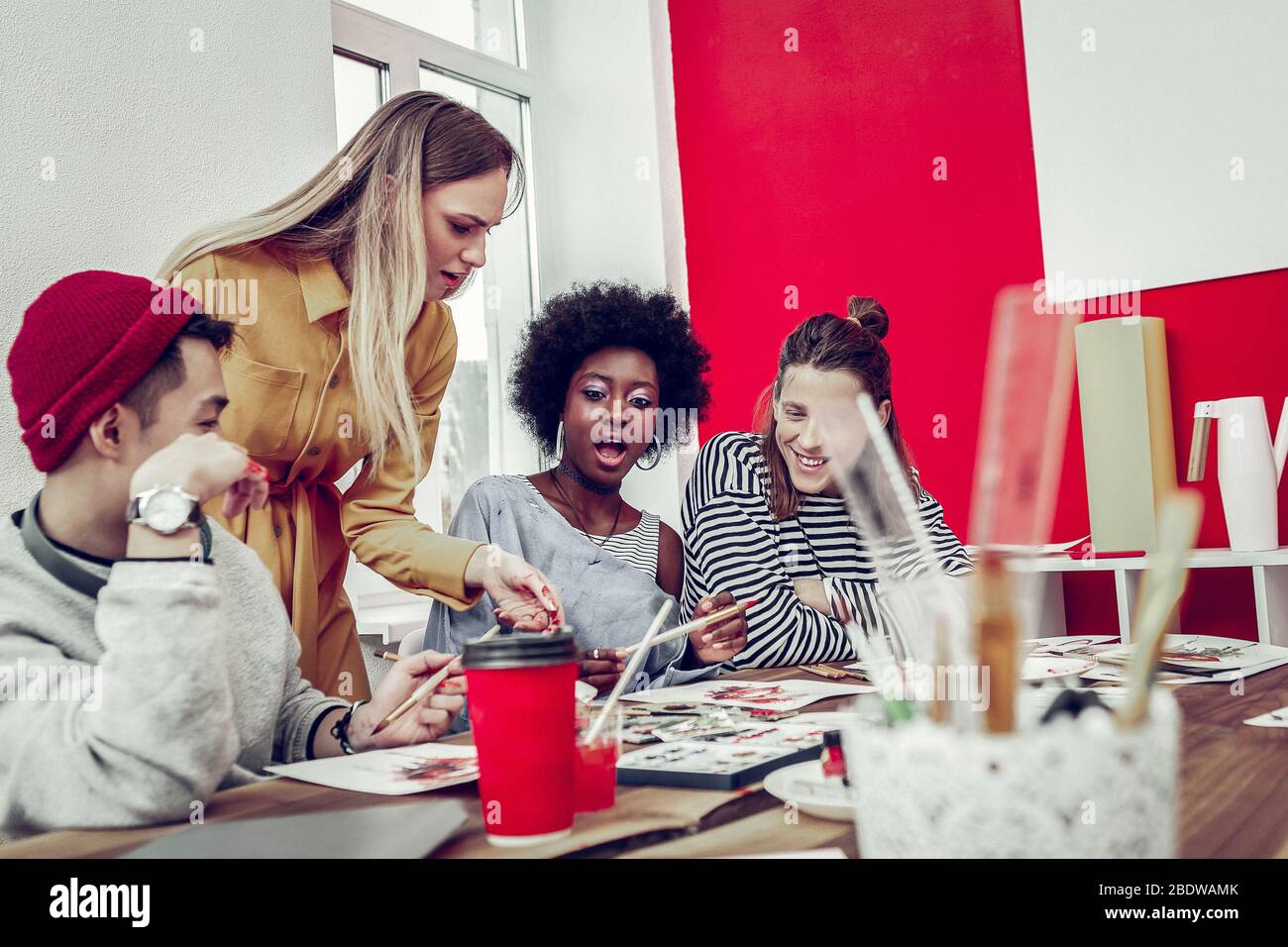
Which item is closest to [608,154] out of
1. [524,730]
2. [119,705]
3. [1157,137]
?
[1157,137]

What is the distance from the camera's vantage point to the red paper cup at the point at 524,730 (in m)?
0.68

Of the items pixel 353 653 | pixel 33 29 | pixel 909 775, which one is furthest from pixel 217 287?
pixel 909 775

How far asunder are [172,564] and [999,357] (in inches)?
28.3

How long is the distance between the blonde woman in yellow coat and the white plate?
75cm

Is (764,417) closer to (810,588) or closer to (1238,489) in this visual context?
(810,588)

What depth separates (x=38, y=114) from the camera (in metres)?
1.95

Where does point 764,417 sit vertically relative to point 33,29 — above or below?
below

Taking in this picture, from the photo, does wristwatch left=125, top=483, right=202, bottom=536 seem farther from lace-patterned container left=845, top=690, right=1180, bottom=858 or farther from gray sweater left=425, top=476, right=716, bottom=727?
gray sweater left=425, top=476, right=716, bottom=727

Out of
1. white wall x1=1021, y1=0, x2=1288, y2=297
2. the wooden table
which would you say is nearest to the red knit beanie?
the wooden table

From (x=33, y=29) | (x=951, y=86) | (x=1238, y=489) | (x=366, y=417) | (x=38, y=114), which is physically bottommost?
(x=1238, y=489)

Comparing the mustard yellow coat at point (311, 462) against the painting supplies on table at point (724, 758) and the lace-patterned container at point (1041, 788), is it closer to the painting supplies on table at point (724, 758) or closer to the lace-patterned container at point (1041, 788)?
the painting supplies on table at point (724, 758)

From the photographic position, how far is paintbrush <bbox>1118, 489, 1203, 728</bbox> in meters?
0.47

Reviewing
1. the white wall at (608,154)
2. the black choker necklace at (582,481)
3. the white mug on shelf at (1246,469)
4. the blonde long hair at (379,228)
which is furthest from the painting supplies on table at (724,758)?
the white wall at (608,154)

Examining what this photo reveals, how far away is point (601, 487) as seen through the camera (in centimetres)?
224
